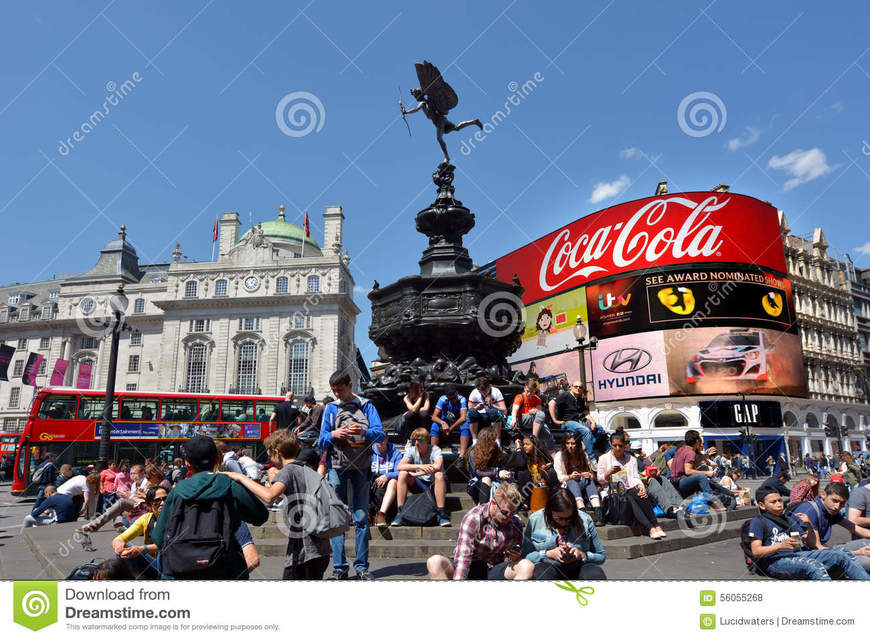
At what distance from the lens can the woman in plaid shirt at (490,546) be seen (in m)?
3.45

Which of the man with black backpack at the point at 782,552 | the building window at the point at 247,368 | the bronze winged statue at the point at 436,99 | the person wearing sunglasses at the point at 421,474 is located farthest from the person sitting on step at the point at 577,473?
the building window at the point at 247,368

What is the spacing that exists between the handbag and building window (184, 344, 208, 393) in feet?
189

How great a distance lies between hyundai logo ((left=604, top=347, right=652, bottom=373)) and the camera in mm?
38000

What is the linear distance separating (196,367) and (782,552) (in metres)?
60.9

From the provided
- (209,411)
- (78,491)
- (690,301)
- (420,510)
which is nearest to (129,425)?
(209,411)

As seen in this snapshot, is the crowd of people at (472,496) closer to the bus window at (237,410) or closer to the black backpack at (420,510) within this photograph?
the black backpack at (420,510)

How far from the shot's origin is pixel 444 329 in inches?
358

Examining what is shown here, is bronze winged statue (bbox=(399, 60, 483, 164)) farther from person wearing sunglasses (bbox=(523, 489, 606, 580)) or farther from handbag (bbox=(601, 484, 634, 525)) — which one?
person wearing sunglasses (bbox=(523, 489, 606, 580))

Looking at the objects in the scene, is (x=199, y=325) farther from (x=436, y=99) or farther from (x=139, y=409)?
(x=436, y=99)

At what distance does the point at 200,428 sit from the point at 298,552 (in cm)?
1802

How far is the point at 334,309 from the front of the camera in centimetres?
5791

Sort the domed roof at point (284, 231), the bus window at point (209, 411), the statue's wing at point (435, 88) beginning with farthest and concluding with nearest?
the domed roof at point (284, 231), the bus window at point (209, 411), the statue's wing at point (435, 88)
